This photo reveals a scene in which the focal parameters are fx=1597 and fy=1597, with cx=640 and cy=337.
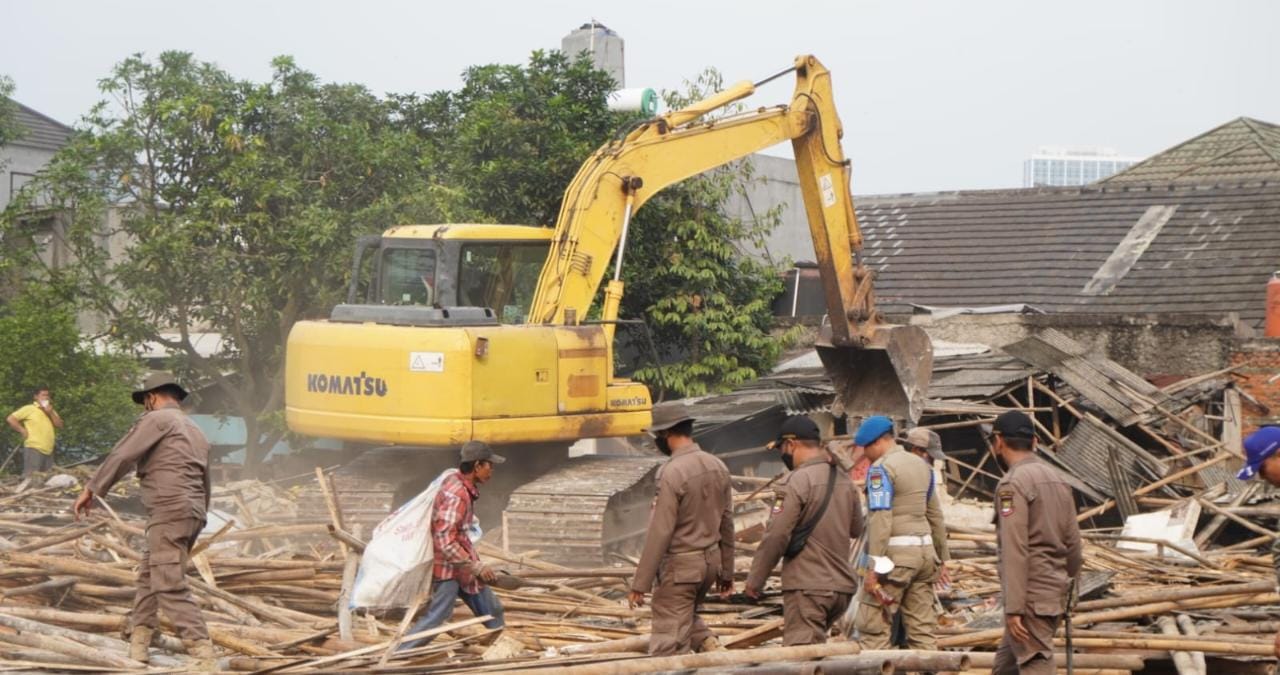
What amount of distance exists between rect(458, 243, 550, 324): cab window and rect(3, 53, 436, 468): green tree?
6.67 m

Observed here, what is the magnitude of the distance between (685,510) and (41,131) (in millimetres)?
28723

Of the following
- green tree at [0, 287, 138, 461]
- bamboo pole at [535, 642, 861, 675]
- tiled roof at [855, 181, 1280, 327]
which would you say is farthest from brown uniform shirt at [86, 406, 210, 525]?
tiled roof at [855, 181, 1280, 327]

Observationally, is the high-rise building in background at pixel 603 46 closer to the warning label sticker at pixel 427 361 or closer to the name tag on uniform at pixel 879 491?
the warning label sticker at pixel 427 361

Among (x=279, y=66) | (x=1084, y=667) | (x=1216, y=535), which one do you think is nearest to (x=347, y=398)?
(x=1084, y=667)

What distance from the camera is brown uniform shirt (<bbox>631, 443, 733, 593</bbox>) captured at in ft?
29.0

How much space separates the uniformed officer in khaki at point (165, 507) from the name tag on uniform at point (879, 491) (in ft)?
13.1

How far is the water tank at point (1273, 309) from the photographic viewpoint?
22.1 meters

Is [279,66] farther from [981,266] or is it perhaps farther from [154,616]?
[154,616]

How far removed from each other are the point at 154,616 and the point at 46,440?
34.4ft

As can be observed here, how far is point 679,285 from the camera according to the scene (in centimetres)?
2364

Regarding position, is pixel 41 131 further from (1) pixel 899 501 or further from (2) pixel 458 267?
(1) pixel 899 501

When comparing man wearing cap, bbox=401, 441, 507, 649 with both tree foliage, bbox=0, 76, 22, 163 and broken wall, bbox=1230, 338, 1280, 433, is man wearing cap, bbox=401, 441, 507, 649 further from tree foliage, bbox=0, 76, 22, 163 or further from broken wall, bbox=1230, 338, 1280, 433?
tree foliage, bbox=0, 76, 22, 163

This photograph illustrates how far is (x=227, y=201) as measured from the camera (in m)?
21.6

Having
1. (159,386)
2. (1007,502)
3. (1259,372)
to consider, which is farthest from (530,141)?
(1007,502)
